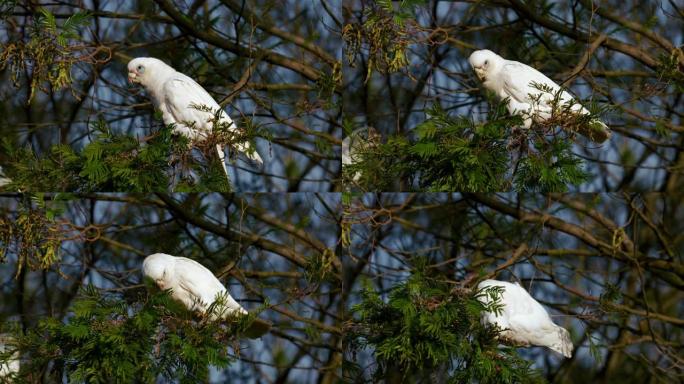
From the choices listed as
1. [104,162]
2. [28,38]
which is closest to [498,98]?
[104,162]

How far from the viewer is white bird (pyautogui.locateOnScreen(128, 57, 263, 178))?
A: 388cm

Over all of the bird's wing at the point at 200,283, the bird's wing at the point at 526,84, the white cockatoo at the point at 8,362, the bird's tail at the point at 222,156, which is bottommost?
the white cockatoo at the point at 8,362

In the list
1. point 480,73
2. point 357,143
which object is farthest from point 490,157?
point 357,143

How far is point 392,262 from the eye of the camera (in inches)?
172

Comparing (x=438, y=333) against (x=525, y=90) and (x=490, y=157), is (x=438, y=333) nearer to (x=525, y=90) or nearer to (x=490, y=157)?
(x=490, y=157)

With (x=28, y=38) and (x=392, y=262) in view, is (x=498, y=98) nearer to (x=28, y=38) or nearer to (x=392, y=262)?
(x=392, y=262)

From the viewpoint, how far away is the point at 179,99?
3.92m

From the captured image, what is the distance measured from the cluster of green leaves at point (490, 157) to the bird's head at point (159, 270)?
85 cm

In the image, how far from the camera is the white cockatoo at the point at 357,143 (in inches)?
165

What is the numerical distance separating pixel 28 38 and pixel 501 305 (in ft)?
6.47

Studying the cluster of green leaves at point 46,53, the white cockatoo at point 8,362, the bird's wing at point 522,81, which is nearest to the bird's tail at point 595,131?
the bird's wing at point 522,81

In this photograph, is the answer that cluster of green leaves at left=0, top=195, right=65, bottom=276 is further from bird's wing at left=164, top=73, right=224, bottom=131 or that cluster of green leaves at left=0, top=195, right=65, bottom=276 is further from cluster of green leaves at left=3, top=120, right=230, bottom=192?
bird's wing at left=164, top=73, right=224, bottom=131

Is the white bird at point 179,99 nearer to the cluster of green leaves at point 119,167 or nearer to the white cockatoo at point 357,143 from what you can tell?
the cluster of green leaves at point 119,167

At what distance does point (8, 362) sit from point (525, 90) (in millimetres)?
1913
